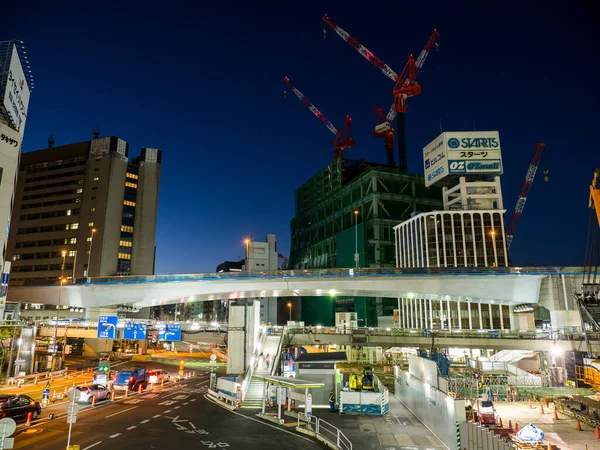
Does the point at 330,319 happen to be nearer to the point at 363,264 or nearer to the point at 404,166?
the point at 363,264

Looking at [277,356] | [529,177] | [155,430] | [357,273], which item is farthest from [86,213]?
[529,177]

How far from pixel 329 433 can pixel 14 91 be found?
54009mm

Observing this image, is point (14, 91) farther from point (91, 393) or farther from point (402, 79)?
point (402, 79)

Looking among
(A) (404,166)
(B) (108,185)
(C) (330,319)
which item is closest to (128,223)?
(B) (108,185)

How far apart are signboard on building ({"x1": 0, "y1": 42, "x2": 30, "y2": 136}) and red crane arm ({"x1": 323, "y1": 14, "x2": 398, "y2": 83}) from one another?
11151cm

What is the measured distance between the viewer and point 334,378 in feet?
111

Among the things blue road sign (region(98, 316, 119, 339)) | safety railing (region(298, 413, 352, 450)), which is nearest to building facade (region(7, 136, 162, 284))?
blue road sign (region(98, 316, 119, 339))

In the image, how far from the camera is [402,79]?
14062cm

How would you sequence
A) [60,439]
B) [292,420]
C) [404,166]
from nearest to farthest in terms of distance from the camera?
[60,439] < [292,420] < [404,166]

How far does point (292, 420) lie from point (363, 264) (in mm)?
90606

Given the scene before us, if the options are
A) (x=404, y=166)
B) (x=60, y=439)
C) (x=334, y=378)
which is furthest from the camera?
(x=404, y=166)

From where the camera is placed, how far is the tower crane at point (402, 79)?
13700 centimetres

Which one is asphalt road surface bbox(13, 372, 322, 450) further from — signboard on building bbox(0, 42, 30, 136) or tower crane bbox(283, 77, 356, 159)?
tower crane bbox(283, 77, 356, 159)

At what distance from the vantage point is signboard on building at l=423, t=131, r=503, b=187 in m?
92.1
